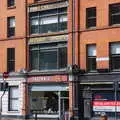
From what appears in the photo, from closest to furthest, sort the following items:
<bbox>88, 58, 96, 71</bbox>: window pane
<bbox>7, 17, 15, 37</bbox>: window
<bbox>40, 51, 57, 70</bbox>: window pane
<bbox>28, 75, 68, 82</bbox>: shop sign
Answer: <bbox>88, 58, 96, 71</bbox>: window pane → <bbox>28, 75, 68, 82</bbox>: shop sign → <bbox>40, 51, 57, 70</bbox>: window pane → <bbox>7, 17, 15, 37</bbox>: window

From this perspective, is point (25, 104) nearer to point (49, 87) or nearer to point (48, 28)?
point (49, 87)

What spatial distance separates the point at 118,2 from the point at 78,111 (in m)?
11.3

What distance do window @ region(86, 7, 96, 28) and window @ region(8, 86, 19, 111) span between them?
12002 mm

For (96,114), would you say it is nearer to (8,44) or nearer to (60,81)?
(60,81)

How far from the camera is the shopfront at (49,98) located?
185ft

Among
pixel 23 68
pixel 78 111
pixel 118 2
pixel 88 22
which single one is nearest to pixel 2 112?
pixel 23 68

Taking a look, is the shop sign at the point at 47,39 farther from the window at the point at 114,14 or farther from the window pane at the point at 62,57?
the window at the point at 114,14

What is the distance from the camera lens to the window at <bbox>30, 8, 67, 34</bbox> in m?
57.2

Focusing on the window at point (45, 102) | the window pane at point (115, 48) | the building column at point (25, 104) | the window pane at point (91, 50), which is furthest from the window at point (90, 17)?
the building column at point (25, 104)

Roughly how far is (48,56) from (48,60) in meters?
0.42

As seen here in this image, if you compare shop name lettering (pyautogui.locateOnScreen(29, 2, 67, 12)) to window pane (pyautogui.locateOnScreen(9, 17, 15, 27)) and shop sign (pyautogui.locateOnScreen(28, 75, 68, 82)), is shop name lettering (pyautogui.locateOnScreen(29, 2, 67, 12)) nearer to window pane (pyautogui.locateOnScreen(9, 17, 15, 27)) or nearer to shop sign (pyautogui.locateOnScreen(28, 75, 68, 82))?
window pane (pyautogui.locateOnScreen(9, 17, 15, 27))

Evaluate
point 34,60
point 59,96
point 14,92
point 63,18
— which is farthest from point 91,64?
point 14,92

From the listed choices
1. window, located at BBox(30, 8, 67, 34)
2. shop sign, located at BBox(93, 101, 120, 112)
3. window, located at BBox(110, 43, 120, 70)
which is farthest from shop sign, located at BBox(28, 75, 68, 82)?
window, located at BBox(110, 43, 120, 70)

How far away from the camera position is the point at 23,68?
60.1 meters
